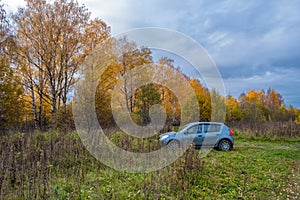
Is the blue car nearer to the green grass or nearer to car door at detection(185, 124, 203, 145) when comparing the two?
car door at detection(185, 124, 203, 145)

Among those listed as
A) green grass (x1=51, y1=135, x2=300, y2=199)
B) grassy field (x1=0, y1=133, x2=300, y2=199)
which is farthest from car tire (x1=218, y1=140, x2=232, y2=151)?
green grass (x1=51, y1=135, x2=300, y2=199)

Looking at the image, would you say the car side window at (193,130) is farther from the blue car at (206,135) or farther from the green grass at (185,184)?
the green grass at (185,184)

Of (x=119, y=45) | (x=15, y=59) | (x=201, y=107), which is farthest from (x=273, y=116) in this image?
(x=15, y=59)

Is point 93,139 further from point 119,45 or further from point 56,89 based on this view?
point 119,45

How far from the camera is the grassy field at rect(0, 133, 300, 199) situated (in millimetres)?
3934

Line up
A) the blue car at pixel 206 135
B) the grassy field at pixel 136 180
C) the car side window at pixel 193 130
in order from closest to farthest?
the grassy field at pixel 136 180, the blue car at pixel 206 135, the car side window at pixel 193 130

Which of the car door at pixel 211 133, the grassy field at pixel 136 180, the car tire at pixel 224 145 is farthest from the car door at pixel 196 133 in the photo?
the grassy field at pixel 136 180

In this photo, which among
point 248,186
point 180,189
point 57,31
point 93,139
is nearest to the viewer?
point 180,189

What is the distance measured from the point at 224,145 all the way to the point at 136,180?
6.30 m

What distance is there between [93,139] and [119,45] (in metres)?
15.3

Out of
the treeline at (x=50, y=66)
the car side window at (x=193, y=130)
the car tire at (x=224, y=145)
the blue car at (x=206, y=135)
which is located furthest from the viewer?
the treeline at (x=50, y=66)

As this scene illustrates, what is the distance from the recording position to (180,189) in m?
4.29

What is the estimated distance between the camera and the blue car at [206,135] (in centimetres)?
959

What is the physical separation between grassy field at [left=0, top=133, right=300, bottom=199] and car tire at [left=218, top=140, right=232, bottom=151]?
294cm
